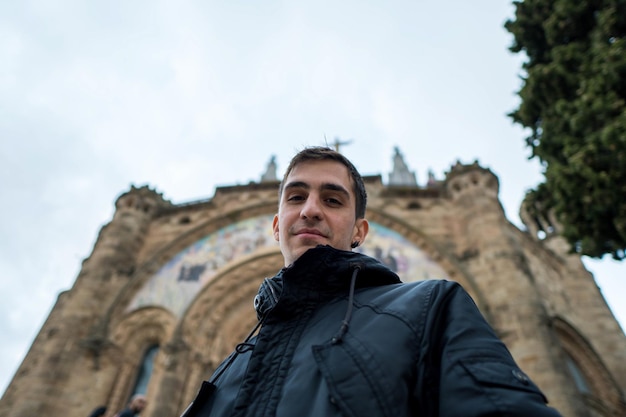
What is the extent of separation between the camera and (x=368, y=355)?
1151 mm

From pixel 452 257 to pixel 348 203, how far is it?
28.7 feet

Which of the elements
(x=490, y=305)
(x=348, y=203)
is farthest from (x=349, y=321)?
(x=490, y=305)

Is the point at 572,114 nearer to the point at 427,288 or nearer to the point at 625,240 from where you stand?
the point at 625,240

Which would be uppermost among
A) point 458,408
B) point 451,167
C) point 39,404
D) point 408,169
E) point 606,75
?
point 408,169

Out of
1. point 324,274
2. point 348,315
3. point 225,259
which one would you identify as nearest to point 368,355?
point 348,315

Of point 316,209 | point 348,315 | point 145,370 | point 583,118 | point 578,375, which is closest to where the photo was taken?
point 348,315

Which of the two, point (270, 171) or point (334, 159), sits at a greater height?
point (270, 171)

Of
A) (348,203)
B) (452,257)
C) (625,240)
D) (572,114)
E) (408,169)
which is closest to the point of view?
(348,203)

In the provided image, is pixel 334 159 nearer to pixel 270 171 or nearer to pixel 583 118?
pixel 583 118

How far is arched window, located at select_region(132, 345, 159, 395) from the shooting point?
9.98 m

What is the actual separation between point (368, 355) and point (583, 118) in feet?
23.0

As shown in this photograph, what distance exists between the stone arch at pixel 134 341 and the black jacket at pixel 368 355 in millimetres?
9150

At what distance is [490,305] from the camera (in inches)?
349

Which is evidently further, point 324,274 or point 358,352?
point 324,274
